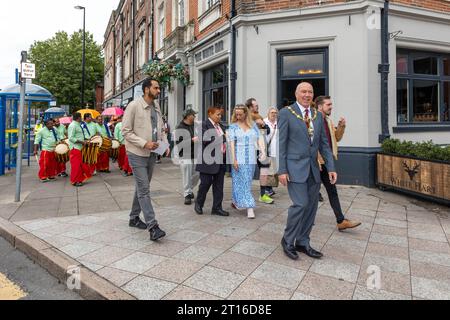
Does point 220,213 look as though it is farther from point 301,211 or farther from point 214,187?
point 301,211

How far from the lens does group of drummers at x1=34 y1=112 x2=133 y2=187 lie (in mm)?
8875

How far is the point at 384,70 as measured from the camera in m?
8.18

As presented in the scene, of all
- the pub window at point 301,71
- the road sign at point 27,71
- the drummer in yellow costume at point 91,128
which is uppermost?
the pub window at point 301,71

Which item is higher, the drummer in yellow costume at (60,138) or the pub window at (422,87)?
the pub window at (422,87)

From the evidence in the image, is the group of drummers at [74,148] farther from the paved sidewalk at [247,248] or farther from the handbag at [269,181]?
the handbag at [269,181]

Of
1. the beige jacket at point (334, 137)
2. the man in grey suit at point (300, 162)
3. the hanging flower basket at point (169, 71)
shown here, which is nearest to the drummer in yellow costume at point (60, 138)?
the hanging flower basket at point (169, 71)

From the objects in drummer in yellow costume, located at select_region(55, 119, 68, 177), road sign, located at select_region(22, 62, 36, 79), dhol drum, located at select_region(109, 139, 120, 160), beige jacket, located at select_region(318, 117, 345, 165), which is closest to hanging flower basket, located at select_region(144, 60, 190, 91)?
dhol drum, located at select_region(109, 139, 120, 160)

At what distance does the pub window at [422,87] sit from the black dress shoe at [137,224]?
7131 millimetres

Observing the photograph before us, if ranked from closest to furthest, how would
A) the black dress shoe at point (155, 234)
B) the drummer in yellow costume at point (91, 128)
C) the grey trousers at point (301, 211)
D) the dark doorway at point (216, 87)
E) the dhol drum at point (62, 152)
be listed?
1. the grey trousers at point (301, 211)
2. the black dress shoe at point (155, 234)
3. the dhol drum at point (62, 152)
4. the drummer in yellow costume at point (91, 128)
5. the dark doorway at point (216, 87)

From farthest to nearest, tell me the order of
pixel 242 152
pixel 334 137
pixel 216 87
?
1. pixel 216 87
2. pixel 242 152
3. pixel 334 137

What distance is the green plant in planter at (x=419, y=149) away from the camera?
20.6ft

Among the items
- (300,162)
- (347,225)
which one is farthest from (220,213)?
(300,162)

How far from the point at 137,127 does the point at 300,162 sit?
82.6 inches
